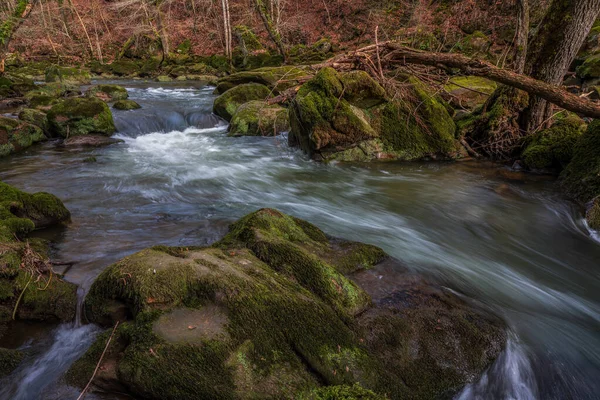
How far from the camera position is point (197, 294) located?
2.26 m

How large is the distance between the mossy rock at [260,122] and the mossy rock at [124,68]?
63.5 feet

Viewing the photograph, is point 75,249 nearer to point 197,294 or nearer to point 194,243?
point 194,243

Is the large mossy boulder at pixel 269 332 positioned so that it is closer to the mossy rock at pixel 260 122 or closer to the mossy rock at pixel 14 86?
the mossy rock at pixel 260 122

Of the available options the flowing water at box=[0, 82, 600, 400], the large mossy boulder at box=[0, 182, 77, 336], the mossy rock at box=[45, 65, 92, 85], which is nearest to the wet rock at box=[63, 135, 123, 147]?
the flowing water at box=[0, 82, 600, 400]

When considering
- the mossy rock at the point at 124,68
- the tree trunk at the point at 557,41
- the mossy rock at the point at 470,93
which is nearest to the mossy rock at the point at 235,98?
the mossy rock at the point at 470,93

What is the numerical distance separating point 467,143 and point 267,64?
55.8 feet

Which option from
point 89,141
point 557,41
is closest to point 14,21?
point 89,141

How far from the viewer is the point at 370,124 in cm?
772

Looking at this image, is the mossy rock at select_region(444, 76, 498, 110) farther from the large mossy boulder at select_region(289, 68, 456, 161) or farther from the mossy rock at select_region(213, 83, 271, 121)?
the mossy rock at select_region(213, 83, 271, 121)

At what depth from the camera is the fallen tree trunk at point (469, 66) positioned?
227 inches

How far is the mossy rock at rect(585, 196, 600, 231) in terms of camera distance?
16.1ft

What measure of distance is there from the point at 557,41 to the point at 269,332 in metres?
7.63

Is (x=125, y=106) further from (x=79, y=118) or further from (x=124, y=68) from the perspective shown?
(x=124, y=68)

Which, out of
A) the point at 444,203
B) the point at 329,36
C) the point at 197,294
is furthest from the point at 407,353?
the point at 329,36
